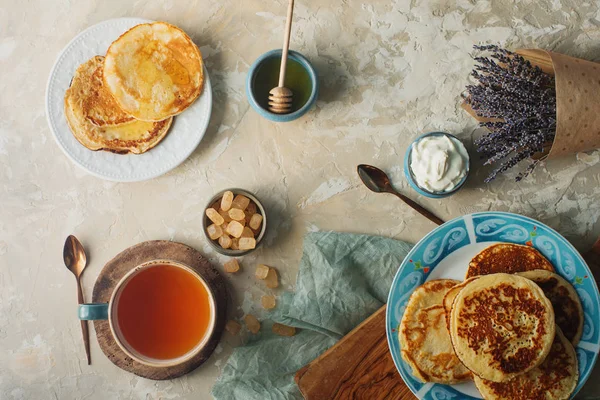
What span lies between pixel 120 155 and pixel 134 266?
0.33 meters

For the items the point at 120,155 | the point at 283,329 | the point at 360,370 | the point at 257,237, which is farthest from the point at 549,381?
the point at 120,155

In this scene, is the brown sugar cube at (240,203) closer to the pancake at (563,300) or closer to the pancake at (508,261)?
the pancake at (508,261)

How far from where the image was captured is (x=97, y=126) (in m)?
1.68

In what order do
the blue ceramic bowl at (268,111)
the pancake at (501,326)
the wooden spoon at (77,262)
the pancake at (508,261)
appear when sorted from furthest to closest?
the wooden spoon at (77,262) → the blue ceramic bowl at (268,111) → the pancake at (508,261) → the pancake at (501,326)

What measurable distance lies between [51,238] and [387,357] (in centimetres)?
108

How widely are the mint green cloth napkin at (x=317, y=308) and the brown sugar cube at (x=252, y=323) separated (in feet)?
0.13

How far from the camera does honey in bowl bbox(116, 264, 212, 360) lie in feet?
4.96

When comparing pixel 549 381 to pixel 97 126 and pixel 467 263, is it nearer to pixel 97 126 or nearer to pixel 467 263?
pixel 467 263

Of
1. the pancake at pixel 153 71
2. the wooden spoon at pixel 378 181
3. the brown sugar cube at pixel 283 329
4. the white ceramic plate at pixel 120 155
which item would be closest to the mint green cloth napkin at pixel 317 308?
the brown sugar cube at pixel 283 329

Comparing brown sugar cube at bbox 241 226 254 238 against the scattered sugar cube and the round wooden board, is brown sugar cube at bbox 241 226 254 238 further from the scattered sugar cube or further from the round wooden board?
the round wooden board

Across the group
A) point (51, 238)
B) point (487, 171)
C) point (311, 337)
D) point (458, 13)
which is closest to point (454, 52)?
point (458, 13)

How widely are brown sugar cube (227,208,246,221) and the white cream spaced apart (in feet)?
1.65

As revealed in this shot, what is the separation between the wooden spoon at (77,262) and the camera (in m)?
1.72

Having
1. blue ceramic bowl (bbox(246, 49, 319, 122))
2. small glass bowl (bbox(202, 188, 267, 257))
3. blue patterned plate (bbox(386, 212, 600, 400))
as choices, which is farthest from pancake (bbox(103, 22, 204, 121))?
blue patterned plate (bbox(386, 212, 600, 400))
